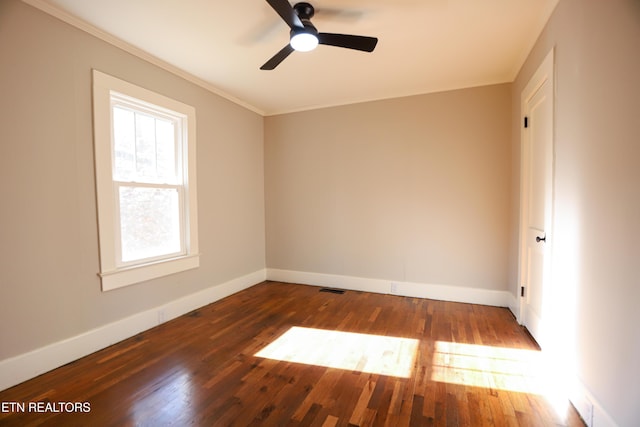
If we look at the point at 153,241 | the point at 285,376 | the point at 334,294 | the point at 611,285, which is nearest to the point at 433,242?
the point at 334,294

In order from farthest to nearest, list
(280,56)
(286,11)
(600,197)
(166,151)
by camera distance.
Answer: (166,151) < (280,56) < (286,11) < (600,197)

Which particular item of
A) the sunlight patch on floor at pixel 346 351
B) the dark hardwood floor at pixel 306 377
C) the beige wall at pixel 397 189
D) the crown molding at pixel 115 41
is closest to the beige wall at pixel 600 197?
the dark hardwood floor at pixel 306 377

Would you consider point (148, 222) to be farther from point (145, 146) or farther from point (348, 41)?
point (348, 41)

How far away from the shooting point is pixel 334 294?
387cm

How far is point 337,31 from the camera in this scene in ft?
7.83

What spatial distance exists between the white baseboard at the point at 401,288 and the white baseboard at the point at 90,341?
124cm

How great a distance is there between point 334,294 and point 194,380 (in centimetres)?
217

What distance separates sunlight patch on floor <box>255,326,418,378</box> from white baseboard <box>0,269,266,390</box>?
1.27 metres

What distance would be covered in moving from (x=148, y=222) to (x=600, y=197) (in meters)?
3.50

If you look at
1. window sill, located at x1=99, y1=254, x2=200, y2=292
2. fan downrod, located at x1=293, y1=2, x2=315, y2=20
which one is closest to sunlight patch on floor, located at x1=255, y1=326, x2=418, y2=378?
window sill, located at x1=99, y1=254, x2=200, y2=292

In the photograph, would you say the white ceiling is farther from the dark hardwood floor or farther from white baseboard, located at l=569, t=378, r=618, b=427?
the dark hardwood floor

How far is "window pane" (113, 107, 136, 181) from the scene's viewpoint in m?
2.57

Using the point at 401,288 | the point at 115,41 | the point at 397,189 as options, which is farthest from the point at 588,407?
the point at 115,41

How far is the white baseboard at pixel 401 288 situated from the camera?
3.39m
